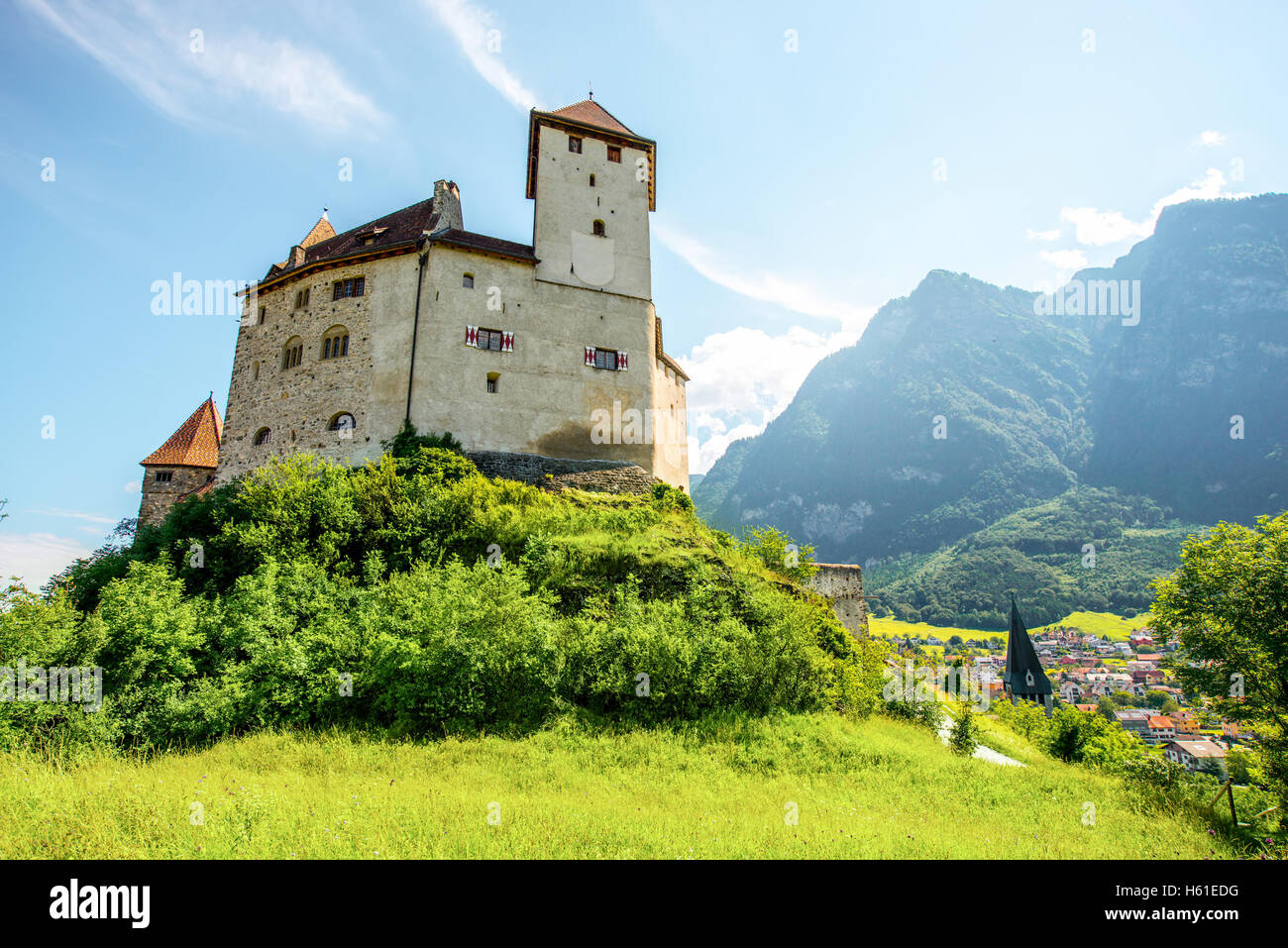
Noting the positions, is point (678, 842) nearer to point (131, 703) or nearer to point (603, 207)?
point (131, 703)

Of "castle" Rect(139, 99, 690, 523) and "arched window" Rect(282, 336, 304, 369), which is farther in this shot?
"arched window" Rect(282, 336, 304, 369)

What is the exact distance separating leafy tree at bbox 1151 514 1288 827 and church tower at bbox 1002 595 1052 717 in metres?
36.9

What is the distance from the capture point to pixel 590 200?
3088 cm

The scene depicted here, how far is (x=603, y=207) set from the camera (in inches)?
1228

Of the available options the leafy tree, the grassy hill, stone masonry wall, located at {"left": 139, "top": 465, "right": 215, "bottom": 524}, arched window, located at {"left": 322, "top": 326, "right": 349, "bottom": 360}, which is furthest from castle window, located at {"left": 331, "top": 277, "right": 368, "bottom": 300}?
the grassy hill

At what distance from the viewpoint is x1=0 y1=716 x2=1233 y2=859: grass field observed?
744 cm

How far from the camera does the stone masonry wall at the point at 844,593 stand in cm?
2892

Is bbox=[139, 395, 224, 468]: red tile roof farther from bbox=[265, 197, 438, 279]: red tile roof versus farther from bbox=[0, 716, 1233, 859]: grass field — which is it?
bbox=[0, 716, 1233, 859]: grass field

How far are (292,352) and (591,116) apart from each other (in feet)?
62.3

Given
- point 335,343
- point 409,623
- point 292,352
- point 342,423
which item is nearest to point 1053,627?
point 342,423

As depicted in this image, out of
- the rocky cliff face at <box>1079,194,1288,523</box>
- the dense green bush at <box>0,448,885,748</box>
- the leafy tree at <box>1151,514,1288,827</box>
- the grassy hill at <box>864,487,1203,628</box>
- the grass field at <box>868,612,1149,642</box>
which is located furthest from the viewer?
the rocky cliff face at <box>1079,194,1288,523</box>

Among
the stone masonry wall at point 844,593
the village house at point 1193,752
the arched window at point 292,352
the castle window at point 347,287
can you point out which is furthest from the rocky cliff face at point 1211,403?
the arched window at point 292,352

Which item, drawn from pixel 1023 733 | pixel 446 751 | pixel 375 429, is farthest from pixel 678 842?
pixel 1023 733
